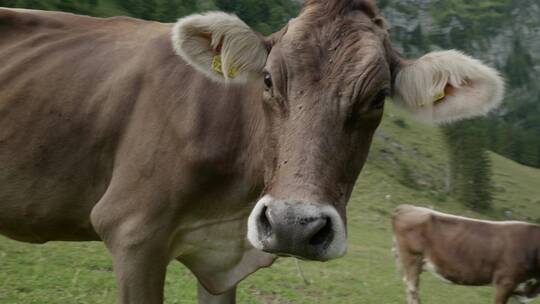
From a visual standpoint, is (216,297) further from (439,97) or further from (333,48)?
(333,48)

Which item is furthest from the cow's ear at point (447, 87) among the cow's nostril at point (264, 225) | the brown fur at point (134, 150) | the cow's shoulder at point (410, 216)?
the cow's shoulder at point (410, 216)

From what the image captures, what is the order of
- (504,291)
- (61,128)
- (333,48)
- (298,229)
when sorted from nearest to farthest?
(298,229) → (333,48) → (61,128) → (504,291)

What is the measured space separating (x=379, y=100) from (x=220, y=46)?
1149mm

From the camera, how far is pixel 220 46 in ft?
14.4

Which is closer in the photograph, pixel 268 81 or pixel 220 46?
pixel 268 81

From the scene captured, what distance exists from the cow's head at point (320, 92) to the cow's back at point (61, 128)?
784mm

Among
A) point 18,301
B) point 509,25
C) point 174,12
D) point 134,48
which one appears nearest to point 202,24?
point 134,48

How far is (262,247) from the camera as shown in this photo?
339cm

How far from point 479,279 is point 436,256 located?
0.95 metres

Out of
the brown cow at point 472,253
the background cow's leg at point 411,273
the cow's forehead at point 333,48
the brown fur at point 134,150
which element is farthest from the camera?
the background cow's leg at point 411,273

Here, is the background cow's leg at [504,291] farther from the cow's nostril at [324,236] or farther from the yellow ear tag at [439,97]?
the cow's nostril at [324,236]

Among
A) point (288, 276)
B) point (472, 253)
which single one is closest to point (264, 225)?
point (288, 276)

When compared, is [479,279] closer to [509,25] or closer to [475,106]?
[475,106]

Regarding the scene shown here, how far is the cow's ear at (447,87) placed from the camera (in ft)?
13.6
